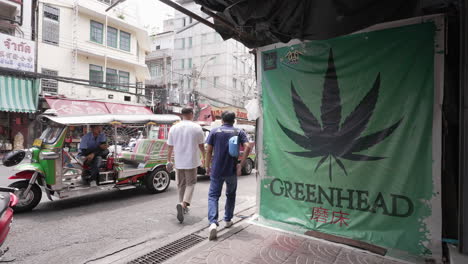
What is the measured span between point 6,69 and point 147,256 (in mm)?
15016

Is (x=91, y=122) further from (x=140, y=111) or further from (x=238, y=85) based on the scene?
(x=238, y=85)

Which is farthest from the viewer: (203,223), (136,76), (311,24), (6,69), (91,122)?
(136,76)

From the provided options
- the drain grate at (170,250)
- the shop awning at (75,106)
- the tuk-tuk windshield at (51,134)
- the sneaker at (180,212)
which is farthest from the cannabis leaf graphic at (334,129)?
the shop awning at (75,106)

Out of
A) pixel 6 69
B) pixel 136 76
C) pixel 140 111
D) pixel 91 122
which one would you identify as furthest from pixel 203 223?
pixel 136 76

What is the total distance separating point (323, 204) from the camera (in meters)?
3.73

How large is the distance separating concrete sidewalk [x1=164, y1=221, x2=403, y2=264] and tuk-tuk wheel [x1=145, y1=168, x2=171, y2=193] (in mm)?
3693

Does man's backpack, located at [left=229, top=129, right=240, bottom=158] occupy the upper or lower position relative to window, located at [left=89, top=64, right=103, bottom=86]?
lower

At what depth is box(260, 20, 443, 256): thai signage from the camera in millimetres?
3102

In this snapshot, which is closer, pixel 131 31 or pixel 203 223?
pixel 203 223

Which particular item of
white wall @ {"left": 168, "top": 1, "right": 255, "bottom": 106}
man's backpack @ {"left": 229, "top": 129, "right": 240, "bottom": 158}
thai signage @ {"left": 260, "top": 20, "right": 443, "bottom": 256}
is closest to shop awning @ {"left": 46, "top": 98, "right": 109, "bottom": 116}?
man's backpack @ {"left": 229, "top": 129, "right": 240, "bottom": 158}

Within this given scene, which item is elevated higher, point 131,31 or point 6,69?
point 131,31

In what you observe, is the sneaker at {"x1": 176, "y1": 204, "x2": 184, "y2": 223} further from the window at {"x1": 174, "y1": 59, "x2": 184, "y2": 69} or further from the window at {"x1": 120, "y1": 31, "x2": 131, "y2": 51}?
the window at {"x1": 174, "y1": 59, "x2": 184, "y2": 69}

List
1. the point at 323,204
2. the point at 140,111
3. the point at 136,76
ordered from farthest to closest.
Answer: the point at 136,76
the point at 140,111
the point at 323,204

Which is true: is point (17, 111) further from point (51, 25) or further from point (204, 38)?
point (204, 38)
